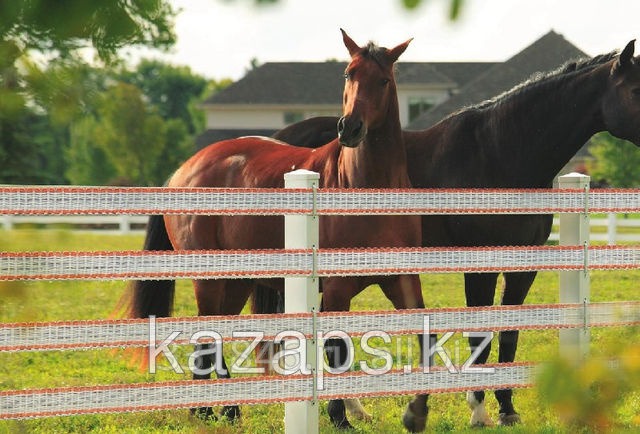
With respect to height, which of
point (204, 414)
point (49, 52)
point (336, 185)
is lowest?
point (204, 414)

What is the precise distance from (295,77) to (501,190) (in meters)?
52.9

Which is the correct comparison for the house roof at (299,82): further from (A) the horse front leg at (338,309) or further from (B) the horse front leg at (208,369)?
(A) the horse front leg at (338,309)

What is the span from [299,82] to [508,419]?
Result: 52.5m

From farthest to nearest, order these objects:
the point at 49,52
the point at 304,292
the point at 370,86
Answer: the point at 370,86
the point at 304,292
the point at 49,52

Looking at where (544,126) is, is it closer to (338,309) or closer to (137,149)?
(338,309)

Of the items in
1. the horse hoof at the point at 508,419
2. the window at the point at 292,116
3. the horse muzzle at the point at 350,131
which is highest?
the window at the point at 292,116

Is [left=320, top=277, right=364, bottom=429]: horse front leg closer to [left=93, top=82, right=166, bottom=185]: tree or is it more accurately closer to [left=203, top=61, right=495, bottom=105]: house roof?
[left=93, top=82, right=166, bottom=185]: tree

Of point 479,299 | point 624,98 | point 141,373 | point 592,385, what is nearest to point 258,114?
point 141,373

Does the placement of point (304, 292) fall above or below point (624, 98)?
below

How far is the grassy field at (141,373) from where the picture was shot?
207cm

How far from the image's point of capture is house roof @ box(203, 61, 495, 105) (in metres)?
57.4

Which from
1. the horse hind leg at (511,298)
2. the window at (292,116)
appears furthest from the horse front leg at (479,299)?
the window at (292,116)

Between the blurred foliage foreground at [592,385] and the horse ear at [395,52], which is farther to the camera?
the horse ear at [395,52]

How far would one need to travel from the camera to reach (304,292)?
577 centimetres
